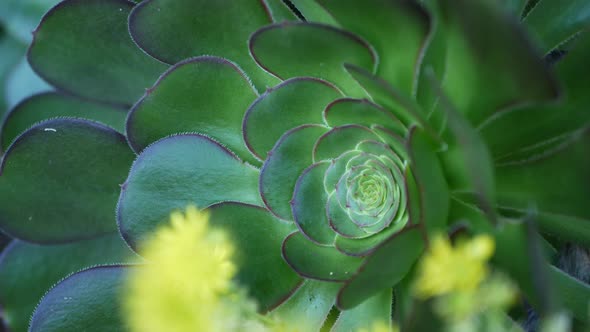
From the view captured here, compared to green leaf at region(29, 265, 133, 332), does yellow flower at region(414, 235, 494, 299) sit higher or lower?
higher

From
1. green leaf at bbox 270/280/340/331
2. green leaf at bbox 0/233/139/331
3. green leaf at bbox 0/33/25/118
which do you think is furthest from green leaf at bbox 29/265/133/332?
green leaf at bbox 0/33/25/118

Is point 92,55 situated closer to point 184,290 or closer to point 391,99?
point 391,99

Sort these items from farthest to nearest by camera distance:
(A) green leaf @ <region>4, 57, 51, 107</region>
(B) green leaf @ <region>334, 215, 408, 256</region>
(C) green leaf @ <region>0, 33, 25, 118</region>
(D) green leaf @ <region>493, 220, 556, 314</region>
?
(C) green leaf @ <region>0, 33, 25, 118</region> < (A) green leaf @ <region>4, 57, 51, 107</region> < (B) green leaf @ <region>334, 215, 408, 256</region> < (D) green leaf @ <region>493, 220, 556, 314</region>

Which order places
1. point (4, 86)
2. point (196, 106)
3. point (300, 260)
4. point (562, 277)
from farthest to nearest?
point (4, 86) → point (196, 106) → point (300, 260) → point (562, 277)

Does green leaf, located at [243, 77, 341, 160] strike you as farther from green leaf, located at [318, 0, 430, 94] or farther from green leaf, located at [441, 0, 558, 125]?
green leaf, located at [441, 0, 558, 125]

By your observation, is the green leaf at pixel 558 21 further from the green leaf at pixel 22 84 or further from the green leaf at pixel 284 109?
the green leaf at pixel 22 84

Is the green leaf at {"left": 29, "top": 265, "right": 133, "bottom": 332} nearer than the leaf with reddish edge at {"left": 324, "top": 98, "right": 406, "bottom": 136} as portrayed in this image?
No

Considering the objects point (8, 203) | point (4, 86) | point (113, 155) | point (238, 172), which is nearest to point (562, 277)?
point (238, 172)

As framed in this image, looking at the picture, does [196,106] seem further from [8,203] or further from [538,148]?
[538,148]
